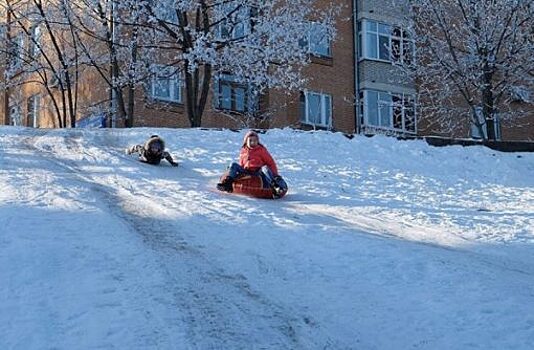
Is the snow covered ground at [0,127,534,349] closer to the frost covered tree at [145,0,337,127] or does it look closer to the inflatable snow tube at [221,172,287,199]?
the inflatable snow tube at [221,172,287,199]

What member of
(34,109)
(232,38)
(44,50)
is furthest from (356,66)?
(34,109)

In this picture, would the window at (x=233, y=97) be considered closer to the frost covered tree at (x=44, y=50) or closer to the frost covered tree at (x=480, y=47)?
the frost covered tree at (x=44, y=50)

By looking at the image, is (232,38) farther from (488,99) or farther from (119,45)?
(488,99)

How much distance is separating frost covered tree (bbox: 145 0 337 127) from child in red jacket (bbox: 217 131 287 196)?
29.7 ft

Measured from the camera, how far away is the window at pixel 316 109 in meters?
27.7

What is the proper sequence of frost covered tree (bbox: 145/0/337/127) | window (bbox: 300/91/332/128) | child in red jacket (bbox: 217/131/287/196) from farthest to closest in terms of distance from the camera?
Result: window (bbox: 300/91/332/128) → frost covered tree (bbox: 145/0/337/127) → child in red jacket (bbox: 217/131/287/196)

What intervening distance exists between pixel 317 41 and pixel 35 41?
388 inches

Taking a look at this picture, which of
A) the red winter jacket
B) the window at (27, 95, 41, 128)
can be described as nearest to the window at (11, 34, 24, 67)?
the window at (27, 95, 41, 128)

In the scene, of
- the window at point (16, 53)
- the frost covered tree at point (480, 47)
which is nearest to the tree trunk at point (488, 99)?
the frost covered tree at point (480, 47)

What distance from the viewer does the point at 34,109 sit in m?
31.2

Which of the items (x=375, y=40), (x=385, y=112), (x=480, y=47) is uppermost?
(x=375, y=40)

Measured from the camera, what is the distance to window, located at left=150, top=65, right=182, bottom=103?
72.5 ft

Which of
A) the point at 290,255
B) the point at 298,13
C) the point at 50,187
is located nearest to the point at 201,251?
the point at 290,255

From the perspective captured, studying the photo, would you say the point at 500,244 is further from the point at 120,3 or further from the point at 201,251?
the point at 120,3
